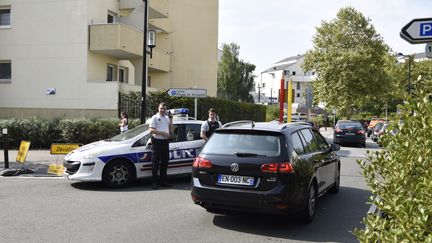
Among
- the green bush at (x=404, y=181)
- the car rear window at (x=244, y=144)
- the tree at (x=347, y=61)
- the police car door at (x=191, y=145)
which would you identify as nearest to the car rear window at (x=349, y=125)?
the police car door at (x=191, y=145)

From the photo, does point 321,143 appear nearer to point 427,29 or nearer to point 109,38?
point 427,29

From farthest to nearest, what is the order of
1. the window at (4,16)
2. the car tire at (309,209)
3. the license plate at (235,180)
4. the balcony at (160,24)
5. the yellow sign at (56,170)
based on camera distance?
1. the balcony at (160,24)
2. the window at (4,16)
3. the yellow sign at (56,170)
4. the car tire at (309,209)
5. the license plate at (235,180)

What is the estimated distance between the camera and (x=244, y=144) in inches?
270

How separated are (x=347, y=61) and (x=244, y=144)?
140 feet

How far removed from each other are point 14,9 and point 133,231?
20145 millimetres

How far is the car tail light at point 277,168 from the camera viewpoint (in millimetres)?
6352

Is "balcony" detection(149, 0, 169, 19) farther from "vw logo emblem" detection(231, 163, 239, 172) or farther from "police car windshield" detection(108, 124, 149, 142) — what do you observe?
"vw logo emblem" detection(231, 163, 239, 172)

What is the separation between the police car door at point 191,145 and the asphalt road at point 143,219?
1014 millimetres

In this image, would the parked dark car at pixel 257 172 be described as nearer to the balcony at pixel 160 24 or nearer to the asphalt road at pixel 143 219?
the asphalt road at pixel 143 219

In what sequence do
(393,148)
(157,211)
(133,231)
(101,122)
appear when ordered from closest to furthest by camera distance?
(393,148), (133,231), (157,211), (101,122)

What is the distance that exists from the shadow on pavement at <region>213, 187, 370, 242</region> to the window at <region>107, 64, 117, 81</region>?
18701 millimetres

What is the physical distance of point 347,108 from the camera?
48688 mm

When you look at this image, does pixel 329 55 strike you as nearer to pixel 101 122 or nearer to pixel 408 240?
pixel 101 122

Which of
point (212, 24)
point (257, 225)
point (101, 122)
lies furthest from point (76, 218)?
point (212, 24)
